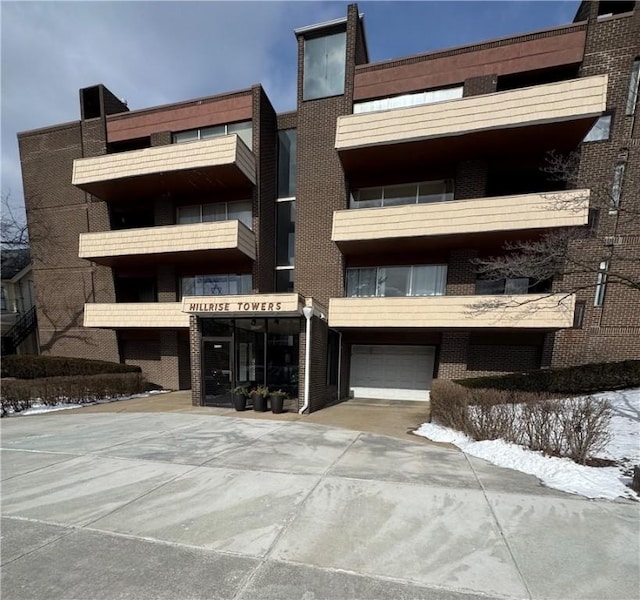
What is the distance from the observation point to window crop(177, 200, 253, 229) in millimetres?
13648

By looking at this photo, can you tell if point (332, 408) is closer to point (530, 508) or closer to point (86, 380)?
point (530, 508)

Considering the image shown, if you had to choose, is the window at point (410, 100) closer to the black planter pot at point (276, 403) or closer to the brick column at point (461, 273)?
the brick column at point (461, 273)

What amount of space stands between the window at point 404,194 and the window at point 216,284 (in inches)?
243

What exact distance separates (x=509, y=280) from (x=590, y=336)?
10.6ft

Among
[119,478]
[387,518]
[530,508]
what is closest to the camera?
[387,518]

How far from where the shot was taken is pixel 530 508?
3594mm

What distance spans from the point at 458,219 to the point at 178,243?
438 inches

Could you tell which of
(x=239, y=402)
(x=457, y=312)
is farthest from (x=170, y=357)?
(x=457, y=312)

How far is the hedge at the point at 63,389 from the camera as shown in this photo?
958 cm

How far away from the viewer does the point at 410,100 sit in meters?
11.9

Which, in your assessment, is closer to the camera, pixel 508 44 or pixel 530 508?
pixel 530 508

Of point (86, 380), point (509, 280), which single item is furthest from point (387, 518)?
point (86, 380)

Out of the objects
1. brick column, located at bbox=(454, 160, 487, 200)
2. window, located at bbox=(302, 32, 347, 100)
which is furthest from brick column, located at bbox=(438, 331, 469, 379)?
window, located at bbox=(302, 32, 347, 100)

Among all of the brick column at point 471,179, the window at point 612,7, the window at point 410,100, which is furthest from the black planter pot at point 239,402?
the window at point 612,7
